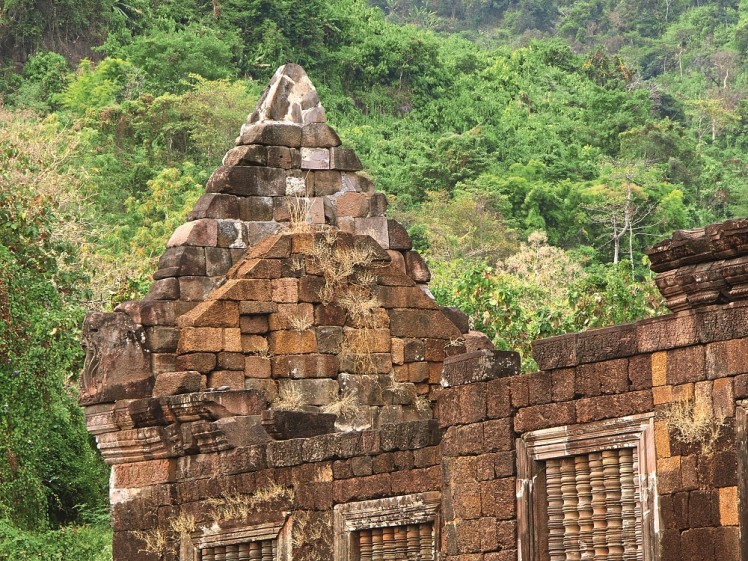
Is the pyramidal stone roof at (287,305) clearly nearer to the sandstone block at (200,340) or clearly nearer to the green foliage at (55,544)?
the sandstone block at (200,340)

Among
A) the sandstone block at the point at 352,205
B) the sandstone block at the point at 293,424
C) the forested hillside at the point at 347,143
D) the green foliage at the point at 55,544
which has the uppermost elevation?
the forested hillside at the point at 347,143

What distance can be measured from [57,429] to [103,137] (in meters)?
28.5

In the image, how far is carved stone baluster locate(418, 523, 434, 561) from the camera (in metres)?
13.7

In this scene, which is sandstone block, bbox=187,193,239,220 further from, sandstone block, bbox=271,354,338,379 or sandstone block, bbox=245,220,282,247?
sandstone block, bbox=271,354,338,379

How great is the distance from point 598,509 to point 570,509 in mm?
283

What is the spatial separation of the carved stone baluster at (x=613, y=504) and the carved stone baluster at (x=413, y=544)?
6.68ft

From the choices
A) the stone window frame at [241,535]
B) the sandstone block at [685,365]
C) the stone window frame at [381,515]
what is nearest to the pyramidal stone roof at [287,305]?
the stone window frame at [241,535]

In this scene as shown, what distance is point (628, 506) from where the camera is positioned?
11.9 metres

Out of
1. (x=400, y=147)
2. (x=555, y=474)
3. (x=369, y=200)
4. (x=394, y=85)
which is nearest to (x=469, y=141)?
(x=400, y=147)

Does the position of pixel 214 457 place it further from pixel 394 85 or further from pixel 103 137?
pixel 394 85

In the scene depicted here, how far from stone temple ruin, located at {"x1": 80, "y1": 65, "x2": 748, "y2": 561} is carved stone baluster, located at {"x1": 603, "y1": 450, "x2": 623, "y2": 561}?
1cm

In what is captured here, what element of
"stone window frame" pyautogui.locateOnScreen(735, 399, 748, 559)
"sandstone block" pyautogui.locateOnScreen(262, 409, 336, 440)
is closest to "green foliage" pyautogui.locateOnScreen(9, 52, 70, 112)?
"sandstone block" pyautogui.locateOnScreen(262, 409, 336, 440)

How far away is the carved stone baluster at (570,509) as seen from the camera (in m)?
12.3

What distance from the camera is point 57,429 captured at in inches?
957
